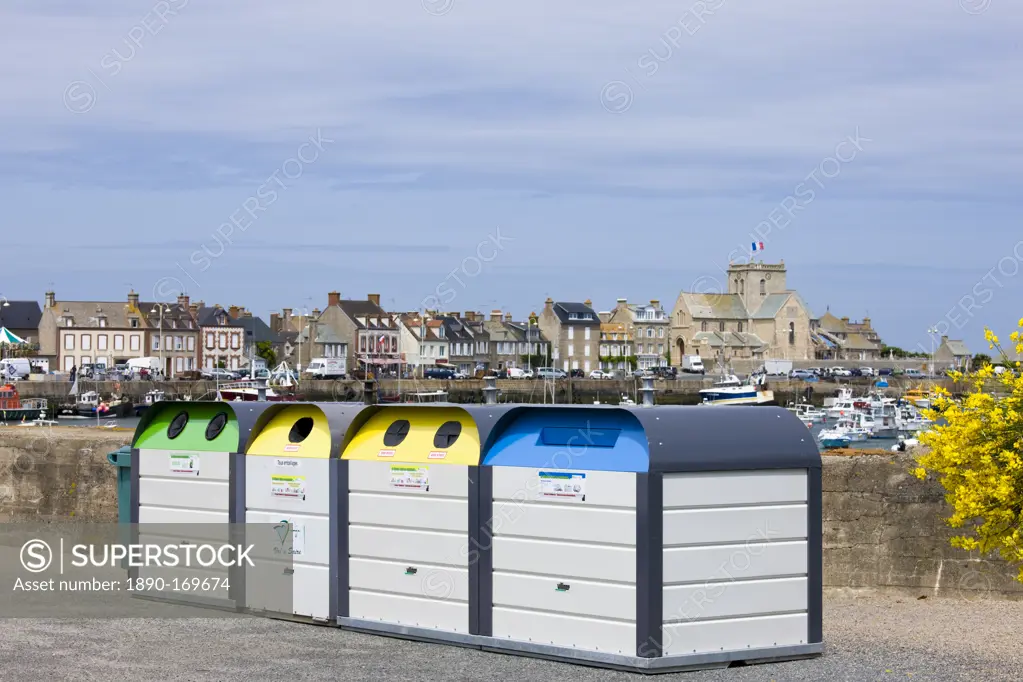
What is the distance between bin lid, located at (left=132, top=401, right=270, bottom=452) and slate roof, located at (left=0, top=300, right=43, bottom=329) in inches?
4231

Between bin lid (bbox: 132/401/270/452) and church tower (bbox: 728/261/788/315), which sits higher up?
church tower (bbox: 728/261/788/315)

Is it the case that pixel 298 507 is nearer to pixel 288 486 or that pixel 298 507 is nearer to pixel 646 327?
pixel 288 486

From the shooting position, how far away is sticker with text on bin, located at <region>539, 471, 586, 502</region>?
1023 centimetres

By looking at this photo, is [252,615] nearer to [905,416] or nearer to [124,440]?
[124,440]

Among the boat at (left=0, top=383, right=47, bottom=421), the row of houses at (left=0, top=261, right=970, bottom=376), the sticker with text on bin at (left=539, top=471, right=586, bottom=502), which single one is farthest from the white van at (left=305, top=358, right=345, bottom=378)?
the sticker with text on bin at (left=539, top=471, right=586, bottom=502)

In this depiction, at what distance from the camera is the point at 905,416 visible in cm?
7419

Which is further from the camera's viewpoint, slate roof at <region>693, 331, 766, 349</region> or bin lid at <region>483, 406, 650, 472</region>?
slate roof at <region>693, 331, 766, 349</region>

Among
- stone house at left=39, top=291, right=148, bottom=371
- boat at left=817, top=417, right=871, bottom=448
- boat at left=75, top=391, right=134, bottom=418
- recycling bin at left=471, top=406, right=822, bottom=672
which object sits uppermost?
stone house at left=39, top=291, right=148, bottom=371

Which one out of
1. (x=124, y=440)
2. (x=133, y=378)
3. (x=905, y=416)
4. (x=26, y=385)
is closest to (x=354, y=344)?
(x=133, y=378)

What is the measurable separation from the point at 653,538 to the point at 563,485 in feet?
3.02

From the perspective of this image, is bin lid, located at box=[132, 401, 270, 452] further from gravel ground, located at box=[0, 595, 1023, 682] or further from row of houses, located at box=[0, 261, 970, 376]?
row of houses, located at box=[0, 261, 970, 376]

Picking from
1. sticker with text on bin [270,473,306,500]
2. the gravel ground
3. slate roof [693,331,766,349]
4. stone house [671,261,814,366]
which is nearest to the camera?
the gravel ground

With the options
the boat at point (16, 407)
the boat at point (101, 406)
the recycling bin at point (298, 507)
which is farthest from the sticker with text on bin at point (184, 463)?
the boat at point (101, 406)

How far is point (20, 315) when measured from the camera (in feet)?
378
